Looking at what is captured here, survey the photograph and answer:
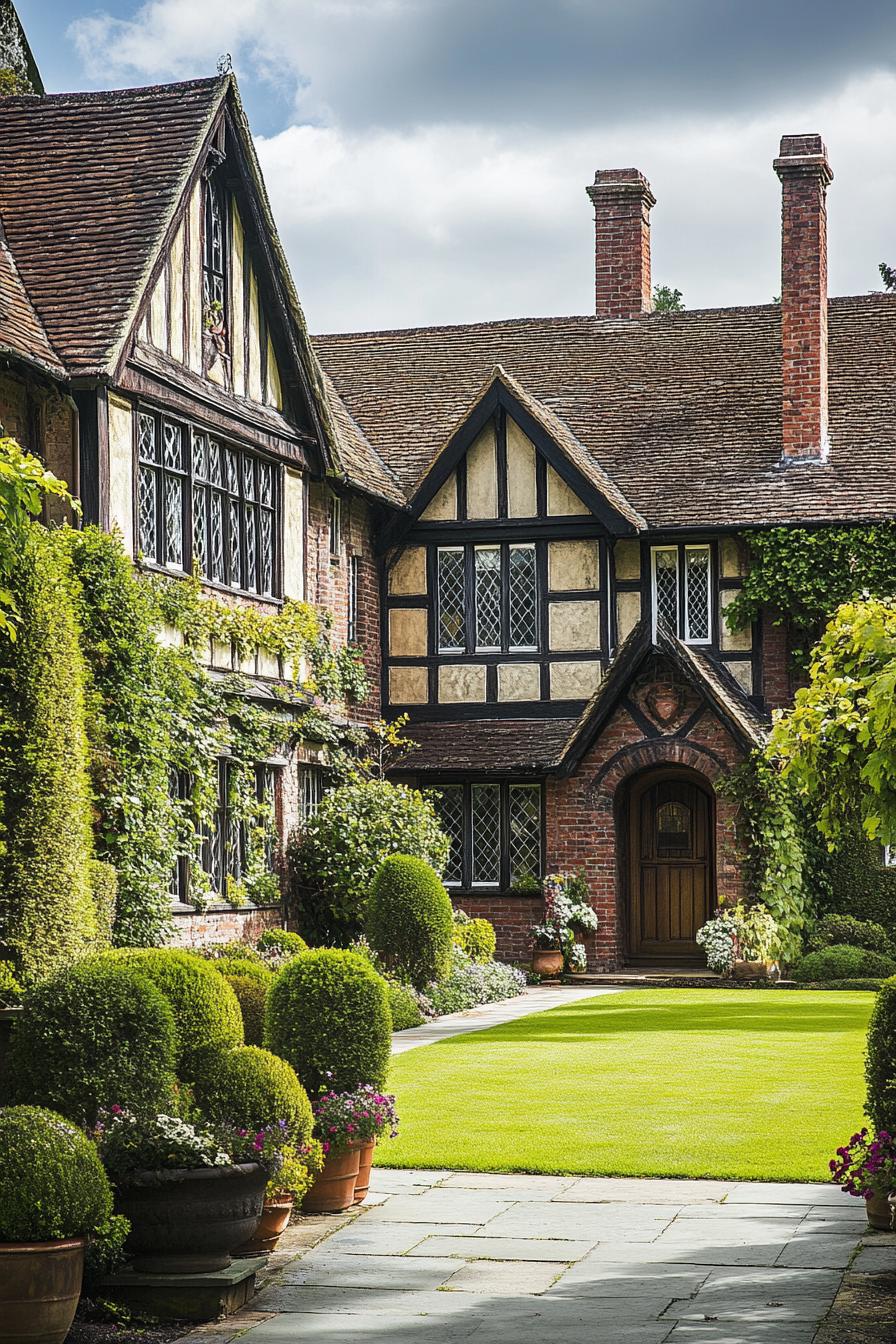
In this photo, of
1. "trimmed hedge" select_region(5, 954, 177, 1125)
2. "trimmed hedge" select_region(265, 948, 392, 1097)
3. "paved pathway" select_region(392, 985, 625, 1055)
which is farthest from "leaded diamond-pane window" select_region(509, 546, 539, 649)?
"trimmed hedge" select_region(5, 954, 177, 1125)

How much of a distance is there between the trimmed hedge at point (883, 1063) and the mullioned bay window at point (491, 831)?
1705cm

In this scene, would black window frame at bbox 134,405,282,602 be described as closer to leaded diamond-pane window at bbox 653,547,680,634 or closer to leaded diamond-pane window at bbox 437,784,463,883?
leaded diamond-pane window at bbox 437,784,463,883

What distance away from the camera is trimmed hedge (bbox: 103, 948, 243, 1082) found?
873 centimetres

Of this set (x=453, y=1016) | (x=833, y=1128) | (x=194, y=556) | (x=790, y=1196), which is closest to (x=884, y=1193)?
(x=790, y=1196)

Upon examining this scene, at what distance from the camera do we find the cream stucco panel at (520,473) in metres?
26.0

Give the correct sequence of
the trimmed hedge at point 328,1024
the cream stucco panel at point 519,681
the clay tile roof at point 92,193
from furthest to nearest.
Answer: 1. the cream stucco panel at point 519,681
2. the clay tile roof at point 92,193
3. the trimmed hedge at point 328,1024

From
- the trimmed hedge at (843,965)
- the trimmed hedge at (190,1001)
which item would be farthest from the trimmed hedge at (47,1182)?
the trimmed hedge at (843,965)

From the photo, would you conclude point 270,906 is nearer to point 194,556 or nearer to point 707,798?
point 194,556

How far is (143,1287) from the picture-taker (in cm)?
743

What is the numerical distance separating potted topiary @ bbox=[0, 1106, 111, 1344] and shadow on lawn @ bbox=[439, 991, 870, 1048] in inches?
371

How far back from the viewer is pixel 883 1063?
28.1ft

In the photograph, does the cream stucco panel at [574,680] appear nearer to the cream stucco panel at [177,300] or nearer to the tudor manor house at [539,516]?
the tudor manor house at [539,516]

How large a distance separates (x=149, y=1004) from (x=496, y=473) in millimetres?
18495

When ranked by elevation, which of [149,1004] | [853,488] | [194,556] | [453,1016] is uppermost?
[853,488]
